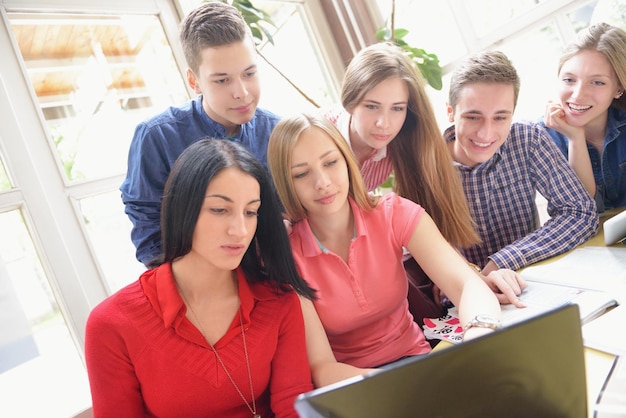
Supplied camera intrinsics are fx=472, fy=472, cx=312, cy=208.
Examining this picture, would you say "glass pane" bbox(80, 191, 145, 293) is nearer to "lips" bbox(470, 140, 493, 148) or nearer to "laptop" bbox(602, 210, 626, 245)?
"lips" bbox(470, 140, 493, 148)

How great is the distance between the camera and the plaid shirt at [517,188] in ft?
5.66

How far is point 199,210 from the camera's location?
1104 millimetres

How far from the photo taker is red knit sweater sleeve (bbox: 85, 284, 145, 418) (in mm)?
1037

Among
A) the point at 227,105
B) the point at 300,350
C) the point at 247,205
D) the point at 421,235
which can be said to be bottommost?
the point at 300,350

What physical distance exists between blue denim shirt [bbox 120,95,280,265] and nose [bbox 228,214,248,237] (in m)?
0.48

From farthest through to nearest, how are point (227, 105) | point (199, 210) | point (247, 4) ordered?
point (247, 4) < point (227, 105) < point (199, 210)

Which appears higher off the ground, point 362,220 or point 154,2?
point 154,2

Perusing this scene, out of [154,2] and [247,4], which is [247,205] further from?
[154,2]

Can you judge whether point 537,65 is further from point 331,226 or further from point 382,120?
point 331,226

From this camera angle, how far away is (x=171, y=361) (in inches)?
41.9

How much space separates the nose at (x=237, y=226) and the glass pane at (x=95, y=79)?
4.99 ft

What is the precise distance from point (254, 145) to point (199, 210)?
721mm

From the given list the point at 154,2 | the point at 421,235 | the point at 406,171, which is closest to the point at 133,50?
the point at 154,2

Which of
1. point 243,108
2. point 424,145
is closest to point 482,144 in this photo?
point 424,145
